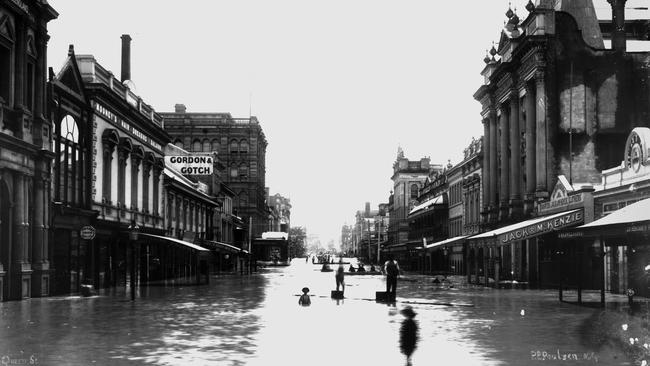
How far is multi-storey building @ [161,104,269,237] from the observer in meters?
126

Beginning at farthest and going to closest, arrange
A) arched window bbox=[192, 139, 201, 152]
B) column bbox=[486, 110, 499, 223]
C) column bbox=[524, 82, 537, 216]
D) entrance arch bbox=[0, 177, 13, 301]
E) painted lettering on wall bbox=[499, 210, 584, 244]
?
arched window bbox=[192, 139, 201, 152] → column bbox=[486, 110, 499, 223] → column bbox=[524, 82, 537, 216] → painted lettering on wall bbox=[499, 210, 584, 244] → entrance arch bbox=[0, 177, 13, 301]

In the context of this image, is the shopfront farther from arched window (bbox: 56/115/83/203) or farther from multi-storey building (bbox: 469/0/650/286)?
arched window (bbox: 56/115/83/203)

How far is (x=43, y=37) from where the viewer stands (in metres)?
33.4

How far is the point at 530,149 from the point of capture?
5153 cm

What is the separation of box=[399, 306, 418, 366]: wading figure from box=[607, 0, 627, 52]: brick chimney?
3430 cm

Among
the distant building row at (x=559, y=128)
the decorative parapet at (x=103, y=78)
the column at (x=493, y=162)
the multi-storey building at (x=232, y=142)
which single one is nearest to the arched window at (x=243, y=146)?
the multi-storey building at (x=232, y=142)

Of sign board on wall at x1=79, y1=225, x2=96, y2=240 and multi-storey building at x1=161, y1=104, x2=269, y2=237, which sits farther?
multi-storey building at x1=161, y1=104, x2=269, y2=237

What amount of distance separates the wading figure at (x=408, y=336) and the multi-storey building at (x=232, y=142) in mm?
104664

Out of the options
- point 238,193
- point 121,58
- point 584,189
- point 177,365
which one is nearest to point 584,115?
point 584,189

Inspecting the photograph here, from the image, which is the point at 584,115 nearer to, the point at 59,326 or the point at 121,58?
the point at 121,58

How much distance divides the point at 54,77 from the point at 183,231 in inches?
1282

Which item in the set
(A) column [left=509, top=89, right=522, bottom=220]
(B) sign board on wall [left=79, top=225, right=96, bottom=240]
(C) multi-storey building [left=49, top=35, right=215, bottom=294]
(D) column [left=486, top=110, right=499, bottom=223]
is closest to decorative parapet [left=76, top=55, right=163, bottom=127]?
(C) multi-storey building [left=49, top=35, right=215, bottom=294]

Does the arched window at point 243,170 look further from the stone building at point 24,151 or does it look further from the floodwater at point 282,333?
the floodwater at point 282,333

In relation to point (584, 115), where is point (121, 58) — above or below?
above
